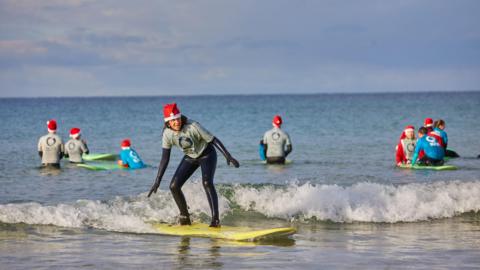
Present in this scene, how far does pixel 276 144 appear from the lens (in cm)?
2375

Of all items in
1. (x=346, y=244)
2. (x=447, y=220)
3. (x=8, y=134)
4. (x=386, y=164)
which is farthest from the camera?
(x=8, y=134)

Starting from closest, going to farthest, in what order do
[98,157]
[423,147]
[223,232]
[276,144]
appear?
[223,232] → [423,147] → [276,144] → [98,157]

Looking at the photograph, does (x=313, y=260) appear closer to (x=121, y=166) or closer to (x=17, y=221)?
(x=17, y=221)

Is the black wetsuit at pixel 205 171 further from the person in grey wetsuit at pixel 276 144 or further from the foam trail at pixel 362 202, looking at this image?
the person in grey wetsuit at pixel 276 144

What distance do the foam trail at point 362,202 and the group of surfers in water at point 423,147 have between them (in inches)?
185

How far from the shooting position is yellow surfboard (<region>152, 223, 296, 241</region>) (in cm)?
1202

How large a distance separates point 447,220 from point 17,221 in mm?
7831

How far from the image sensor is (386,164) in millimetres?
24859

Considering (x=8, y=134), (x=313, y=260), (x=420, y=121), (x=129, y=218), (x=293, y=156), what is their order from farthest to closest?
(x=420, y=121), (x=8, y=134), (x=293, y=156), (x=129, y=218), (x=313, y=260)

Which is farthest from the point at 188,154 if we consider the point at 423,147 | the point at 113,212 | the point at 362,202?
the point at 423,147

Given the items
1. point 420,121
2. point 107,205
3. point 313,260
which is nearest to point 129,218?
point 107,205

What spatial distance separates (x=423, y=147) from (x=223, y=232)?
1112 cm

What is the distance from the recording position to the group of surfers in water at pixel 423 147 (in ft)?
71.4

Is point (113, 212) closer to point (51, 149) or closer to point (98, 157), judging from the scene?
point (51, 149)
